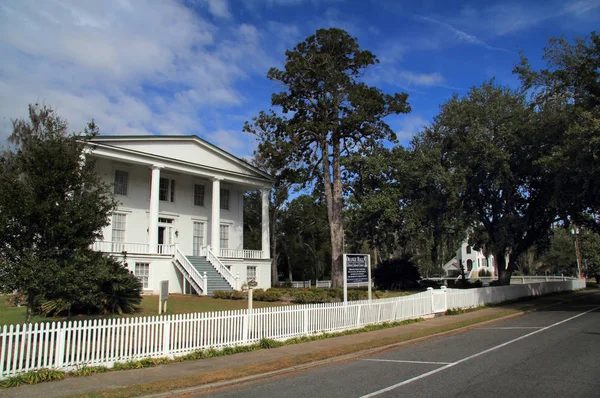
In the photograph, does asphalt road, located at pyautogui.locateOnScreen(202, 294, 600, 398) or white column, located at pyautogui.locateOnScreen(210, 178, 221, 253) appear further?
white column, located at pyautogui.locateOnScreen(210, 178, 221, 253)

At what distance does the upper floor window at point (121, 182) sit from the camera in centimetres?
2977

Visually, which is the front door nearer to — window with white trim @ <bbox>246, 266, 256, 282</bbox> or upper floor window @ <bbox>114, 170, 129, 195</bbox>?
upper floor window @ <bbox>114, 170, 129, 195</bbox>

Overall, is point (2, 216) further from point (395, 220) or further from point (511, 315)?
point (395, 220)

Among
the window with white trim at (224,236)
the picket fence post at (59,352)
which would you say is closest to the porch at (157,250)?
the window with white trim at (224,236)

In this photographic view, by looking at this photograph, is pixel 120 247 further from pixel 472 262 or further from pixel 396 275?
pixel 472 262

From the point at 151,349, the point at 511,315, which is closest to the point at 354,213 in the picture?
the point at 511,315

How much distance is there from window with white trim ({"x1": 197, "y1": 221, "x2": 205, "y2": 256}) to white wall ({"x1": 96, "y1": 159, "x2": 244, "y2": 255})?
0.26m

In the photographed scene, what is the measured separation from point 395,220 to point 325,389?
2334 centimetres

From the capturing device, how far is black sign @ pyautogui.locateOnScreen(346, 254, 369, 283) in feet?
56.3

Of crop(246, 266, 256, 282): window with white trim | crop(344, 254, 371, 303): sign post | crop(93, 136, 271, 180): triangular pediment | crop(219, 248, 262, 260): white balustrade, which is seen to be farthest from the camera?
crop(246, 266, 256, 282): window with white trim

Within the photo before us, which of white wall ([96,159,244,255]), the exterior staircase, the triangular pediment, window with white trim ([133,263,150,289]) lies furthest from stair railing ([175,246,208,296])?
the triangular pediment

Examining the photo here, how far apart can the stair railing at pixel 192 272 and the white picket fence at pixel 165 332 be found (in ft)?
40.7

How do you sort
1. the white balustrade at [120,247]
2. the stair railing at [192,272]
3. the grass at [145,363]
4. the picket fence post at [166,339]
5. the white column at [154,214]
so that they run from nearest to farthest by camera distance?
the grass at [145,363] → the picket fence post at [166,339] → the stair railing at [192,272] → the white balustrade at [120,247] → the white column at [154,214]

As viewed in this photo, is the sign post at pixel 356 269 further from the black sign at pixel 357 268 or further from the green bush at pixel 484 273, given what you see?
the green bush at pixel 484 273
